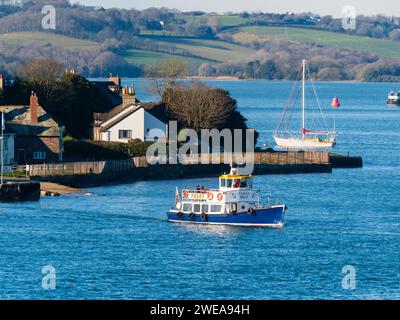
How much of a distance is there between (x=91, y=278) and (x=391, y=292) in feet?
42.7

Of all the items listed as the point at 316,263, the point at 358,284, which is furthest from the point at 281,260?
the point at 358,284

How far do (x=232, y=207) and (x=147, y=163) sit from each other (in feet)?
87.9

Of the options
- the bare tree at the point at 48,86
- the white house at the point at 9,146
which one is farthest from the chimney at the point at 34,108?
the bare tree at the point at 48,86

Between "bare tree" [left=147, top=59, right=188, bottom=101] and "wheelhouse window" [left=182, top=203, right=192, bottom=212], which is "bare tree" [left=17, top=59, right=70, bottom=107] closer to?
"bare tree" [left=147, top=59, right=188, bottom=101]

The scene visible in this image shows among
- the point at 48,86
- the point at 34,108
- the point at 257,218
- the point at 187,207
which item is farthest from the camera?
the point at 48,86

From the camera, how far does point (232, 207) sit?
73375 millimetres

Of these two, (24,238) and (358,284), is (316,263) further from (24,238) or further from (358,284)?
(24,238)

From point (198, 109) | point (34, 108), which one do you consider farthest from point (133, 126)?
point (34, 108)

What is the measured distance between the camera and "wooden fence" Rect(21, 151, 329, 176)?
90.6m

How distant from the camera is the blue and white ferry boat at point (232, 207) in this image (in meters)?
73.1

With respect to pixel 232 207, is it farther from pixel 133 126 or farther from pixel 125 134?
pixel 125 134

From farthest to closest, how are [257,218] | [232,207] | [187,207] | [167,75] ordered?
[167,75]
[187,207]
[232,207]
[257,218]

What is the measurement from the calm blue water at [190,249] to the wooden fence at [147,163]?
8.35ft

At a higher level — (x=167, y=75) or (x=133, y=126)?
(x=167, y=75)
